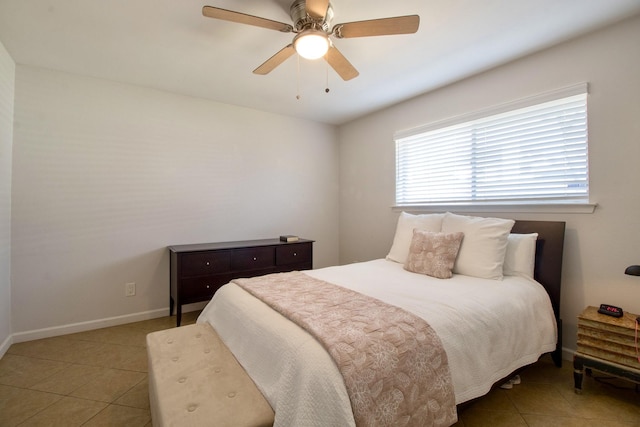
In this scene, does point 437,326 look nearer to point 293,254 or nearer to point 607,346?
point 607,346

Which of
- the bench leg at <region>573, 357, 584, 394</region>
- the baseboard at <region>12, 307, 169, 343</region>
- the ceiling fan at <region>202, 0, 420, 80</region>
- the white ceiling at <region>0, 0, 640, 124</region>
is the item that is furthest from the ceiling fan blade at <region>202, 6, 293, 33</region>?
the baseboard at <region>12, 307, 169, 343</region>

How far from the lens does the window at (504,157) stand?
85.0 inches

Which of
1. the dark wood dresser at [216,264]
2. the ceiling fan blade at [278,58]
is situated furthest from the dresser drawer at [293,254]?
the ceiling fan blade at [278,58]

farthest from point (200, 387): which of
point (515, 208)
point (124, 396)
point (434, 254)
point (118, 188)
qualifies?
point (515, 208)

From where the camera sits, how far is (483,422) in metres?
1.54

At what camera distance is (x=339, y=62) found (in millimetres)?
1918

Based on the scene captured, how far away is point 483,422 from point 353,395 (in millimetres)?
1043

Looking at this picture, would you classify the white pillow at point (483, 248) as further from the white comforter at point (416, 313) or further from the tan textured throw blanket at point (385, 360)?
the tan textured throw blanket at point (385, 360)

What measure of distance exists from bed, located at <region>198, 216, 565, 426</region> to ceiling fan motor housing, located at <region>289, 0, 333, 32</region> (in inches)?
64.4

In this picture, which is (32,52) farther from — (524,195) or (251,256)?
(524,195)

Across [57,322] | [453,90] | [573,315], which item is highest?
[453,90]

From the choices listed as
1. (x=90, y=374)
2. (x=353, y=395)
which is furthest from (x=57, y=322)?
(x=353, y=395)

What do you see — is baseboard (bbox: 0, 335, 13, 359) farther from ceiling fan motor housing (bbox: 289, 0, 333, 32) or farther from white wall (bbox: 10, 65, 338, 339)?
ceiling fan motor housing (bbox: 289, 0, 333, 32)

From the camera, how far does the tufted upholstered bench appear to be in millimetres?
1040
